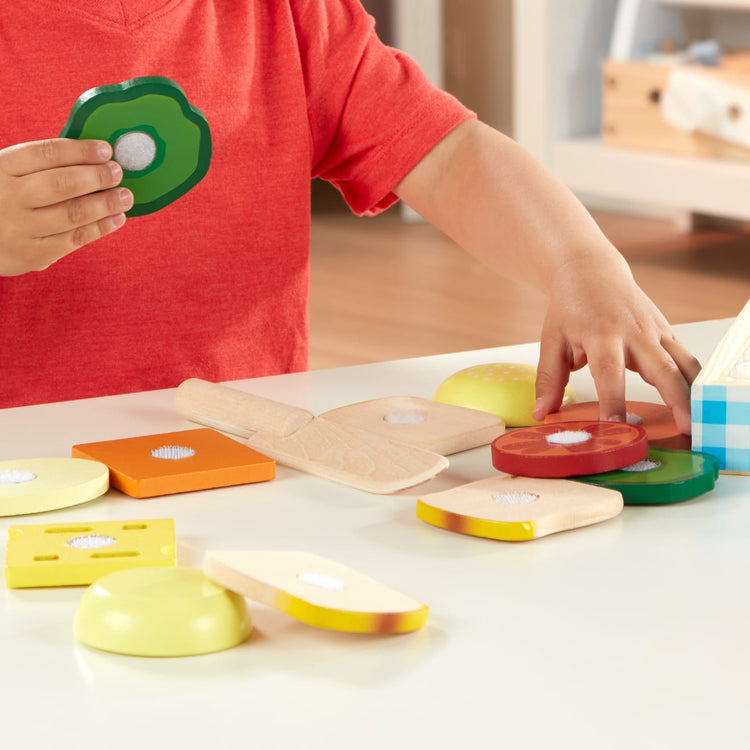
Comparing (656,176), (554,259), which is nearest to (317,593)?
(554,259)

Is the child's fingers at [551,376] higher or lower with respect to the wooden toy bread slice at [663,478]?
higher

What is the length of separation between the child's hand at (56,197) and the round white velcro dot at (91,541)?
0.25 meters

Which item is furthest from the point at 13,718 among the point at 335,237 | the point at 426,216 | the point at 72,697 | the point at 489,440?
the point at 335,237

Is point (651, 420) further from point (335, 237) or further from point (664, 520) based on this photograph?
point (335, 237)

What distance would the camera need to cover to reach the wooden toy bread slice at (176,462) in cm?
62

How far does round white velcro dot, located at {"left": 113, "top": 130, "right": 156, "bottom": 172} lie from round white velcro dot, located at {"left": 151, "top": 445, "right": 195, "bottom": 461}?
18cm

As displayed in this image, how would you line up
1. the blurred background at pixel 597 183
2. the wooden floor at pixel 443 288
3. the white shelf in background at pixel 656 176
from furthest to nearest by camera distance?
the white shelf in background at pixel 656 176, the blurred background at pixel 597 183, the wooden floor at pixel 443 288

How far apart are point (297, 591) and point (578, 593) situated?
117 millimetres

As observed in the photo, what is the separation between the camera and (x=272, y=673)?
0.43m

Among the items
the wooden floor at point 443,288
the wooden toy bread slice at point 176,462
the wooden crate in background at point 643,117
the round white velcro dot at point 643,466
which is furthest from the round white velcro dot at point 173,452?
the wooden crate in background at point 643,117

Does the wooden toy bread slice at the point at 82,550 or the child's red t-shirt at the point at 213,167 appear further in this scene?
the child's red t-shirt at the point at 213,167

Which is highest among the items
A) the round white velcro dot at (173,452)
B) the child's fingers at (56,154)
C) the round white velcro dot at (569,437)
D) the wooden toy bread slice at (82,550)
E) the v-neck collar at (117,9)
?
the v-neck collar at (117,9)

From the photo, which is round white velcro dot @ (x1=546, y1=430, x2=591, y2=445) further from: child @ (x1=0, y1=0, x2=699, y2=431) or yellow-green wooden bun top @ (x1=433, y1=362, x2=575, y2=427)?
child @ (x1=0, y1=0, x2=699, y2=431)

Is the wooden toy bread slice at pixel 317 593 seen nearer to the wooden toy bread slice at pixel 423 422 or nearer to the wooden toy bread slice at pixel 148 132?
the wooden toy bread slice at pixel 423 422
